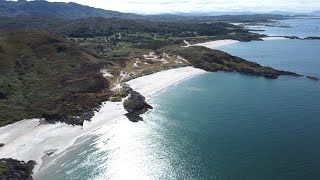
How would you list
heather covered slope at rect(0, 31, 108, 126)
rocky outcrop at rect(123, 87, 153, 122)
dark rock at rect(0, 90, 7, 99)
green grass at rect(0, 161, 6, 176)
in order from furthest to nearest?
dark rock at rect(0, 90, 7, 99) → rocky outcrop at rect(123, 87, 153, 122) → heather covered slope at rect(0, 31, 108, 126) → green grass at rect(0, 161, 6, 176)

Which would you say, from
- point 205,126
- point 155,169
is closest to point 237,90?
point 205,126

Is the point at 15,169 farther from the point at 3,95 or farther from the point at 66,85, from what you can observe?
the point at 66,85

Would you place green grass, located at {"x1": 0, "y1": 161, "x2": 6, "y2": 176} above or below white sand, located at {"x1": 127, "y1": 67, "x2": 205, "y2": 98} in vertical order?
above

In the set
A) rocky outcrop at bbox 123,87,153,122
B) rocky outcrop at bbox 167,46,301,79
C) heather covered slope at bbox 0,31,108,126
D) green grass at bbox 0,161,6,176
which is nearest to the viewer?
green grass at bbox 0,161,6,176

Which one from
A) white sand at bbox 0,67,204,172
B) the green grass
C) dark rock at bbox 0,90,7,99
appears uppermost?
dark rock at bbox 0,90,7,99

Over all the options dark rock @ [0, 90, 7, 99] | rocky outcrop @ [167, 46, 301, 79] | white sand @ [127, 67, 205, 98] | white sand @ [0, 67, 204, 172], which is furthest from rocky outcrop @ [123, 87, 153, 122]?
rocky outcrop @ [167, 46, 301, 79]

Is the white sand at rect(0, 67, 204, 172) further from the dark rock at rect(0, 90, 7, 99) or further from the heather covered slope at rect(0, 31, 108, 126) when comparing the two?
the dark rock at rect(0, 90, 7, 99)

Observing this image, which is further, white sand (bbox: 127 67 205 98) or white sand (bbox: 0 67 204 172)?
white sand (bbox: 127 67 205 98)

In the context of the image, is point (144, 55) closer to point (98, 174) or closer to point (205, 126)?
point (205, 126)
